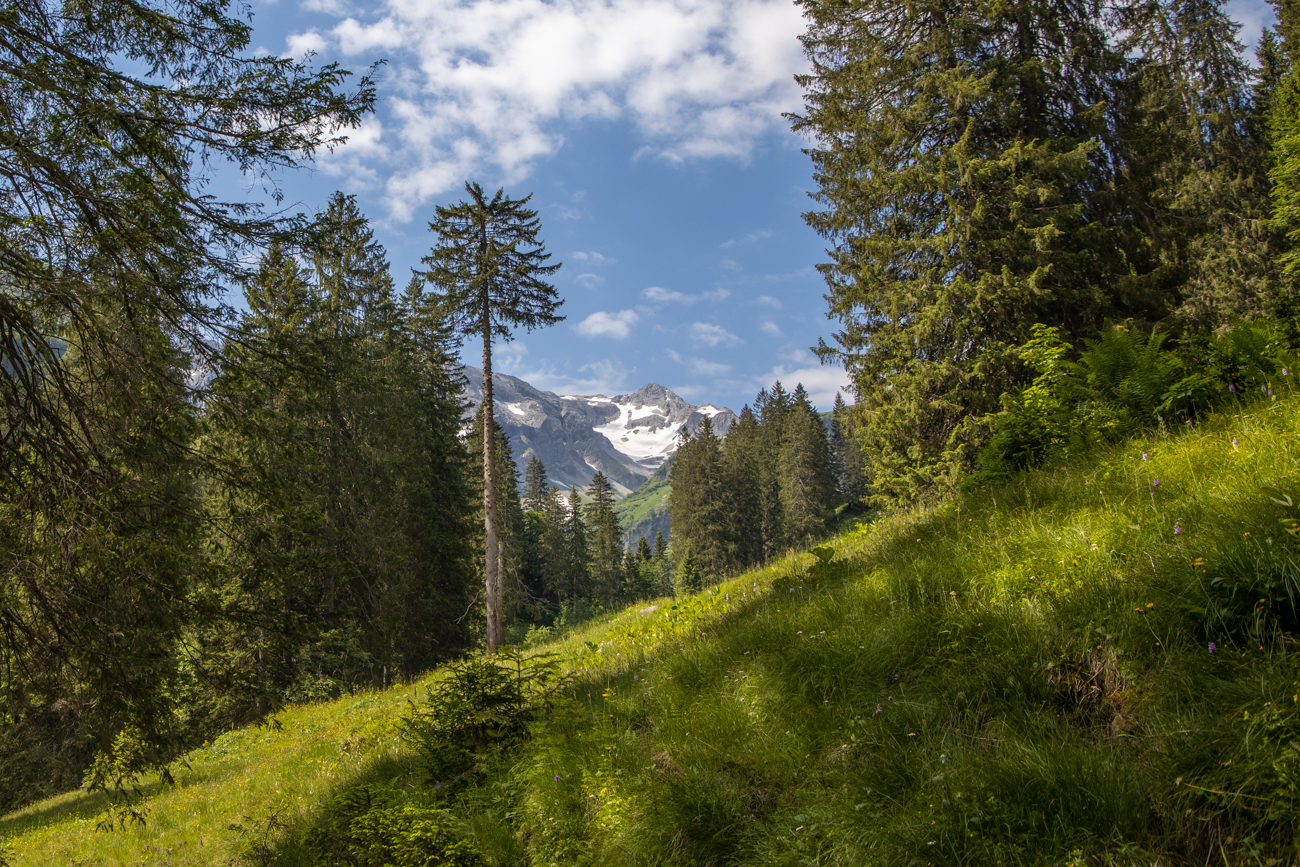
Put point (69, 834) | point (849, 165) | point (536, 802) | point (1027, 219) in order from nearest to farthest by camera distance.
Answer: point (536, 802)
point (69, 834)
point (1027, 219)
point (849, 165)

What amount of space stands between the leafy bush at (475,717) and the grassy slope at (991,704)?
1.02ft

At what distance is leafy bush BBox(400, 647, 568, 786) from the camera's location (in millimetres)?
5160

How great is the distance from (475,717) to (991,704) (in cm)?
420

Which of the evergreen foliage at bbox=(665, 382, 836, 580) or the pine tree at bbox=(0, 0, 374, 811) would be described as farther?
the evergreen foliage at bbox=(665, 382, 836, 580)

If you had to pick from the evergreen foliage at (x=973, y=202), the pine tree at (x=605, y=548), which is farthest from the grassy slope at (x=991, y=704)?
the pine tree at (x=605, y=548)

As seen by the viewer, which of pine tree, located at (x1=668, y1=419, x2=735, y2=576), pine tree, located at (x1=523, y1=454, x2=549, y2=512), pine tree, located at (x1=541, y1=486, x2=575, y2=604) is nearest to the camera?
pine tree, located at (x1=668, y1=419, x2=735, y2=576)

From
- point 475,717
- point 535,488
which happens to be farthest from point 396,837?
point 535,488

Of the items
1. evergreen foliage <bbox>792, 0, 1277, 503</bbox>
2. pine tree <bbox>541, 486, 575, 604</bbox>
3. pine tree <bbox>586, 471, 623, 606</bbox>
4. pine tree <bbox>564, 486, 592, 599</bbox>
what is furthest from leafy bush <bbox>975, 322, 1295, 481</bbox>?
pine tree <bbox>564, 486, 592, 599</bbox>

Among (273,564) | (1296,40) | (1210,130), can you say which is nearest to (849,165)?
(273,564)

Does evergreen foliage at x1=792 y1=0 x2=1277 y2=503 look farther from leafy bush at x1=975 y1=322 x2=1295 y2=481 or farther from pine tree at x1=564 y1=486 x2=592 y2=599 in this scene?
pine tree at x1=564 y1=486 x2=592 y2=599

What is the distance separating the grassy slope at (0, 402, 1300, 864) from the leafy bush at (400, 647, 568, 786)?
1.02 feet

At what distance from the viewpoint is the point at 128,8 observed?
5.38m

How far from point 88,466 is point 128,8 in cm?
421

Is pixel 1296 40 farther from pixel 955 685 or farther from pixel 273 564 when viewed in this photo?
pixel 273 564
